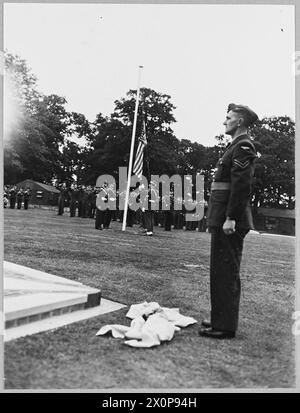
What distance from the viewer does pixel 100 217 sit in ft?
44.0

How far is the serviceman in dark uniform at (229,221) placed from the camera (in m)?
3.27

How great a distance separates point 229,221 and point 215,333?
0.87m

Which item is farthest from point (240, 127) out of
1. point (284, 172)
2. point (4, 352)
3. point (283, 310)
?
point (284, 172)

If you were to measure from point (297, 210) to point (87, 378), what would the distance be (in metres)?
2.13

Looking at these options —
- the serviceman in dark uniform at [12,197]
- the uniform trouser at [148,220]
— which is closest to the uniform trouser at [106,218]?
the uniform trouser at [148,220]

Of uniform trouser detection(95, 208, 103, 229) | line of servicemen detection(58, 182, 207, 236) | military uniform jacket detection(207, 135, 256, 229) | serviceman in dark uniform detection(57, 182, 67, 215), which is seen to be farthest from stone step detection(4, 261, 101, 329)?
serviceman in dark uniform detection(57, 182, 67, 215)

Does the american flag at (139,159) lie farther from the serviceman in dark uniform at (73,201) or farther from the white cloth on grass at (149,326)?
the white cloth on grass at (149,326)

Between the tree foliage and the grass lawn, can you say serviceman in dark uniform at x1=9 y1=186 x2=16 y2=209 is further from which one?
the grass lawn

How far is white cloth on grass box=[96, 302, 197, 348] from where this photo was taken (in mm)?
3039

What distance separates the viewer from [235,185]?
10.7ft

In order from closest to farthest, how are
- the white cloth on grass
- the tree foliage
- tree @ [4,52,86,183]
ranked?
1. the white cloth on grass
2. tree @ [4,52,86,183]
3. the tree foliage

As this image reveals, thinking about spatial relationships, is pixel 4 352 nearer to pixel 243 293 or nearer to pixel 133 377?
pixel 133 377

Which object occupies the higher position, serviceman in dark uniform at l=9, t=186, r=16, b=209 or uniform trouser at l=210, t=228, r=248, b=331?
serviceman in dark uniform at l=9, t=186, r=16, b=209

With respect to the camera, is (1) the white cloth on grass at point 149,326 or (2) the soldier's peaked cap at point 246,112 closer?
(1) the white cloth on grass at point 149,326
